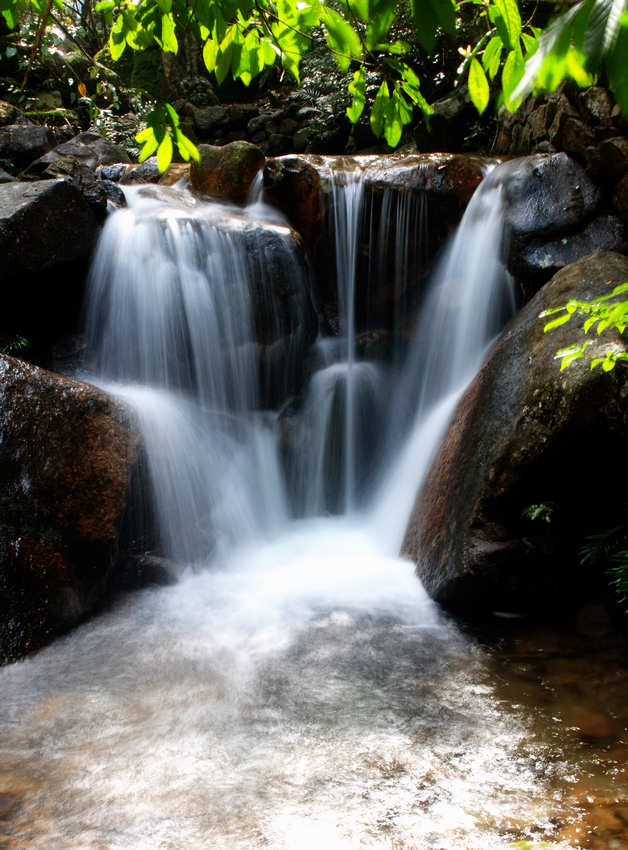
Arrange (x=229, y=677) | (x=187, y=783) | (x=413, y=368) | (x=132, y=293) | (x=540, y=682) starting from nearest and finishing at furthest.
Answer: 1. (x=187, y=783)
2. (x=540, y=682)
3. (x=229, y=677)
4. (x=132, y=293)
5. (x=413, y=368)

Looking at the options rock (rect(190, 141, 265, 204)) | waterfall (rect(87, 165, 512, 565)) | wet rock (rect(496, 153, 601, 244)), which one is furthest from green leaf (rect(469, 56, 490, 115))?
rock (rect(190, 141, 265, 204))

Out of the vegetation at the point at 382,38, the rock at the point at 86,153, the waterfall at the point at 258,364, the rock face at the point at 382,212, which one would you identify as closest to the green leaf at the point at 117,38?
the vegetation at the point at 382,38

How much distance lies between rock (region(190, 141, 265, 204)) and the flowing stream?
21.1 inches

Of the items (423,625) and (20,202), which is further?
(20,202)

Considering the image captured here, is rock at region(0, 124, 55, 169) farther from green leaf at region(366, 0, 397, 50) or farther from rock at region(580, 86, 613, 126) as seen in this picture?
green leaf at region(366, 0, 397, 50)

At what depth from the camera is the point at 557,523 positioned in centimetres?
367

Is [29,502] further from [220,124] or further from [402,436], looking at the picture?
[220,124]

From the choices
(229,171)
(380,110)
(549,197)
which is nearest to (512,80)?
(380,110)

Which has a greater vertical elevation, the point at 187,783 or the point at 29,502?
the point at 29,502

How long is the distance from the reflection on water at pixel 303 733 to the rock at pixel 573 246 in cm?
349

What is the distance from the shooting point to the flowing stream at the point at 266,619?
84.0 inches

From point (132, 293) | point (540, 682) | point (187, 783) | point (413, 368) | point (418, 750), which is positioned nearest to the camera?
point (187, 783)

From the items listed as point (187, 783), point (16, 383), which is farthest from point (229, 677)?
point (16, 383)

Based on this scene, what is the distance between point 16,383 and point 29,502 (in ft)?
2.68
